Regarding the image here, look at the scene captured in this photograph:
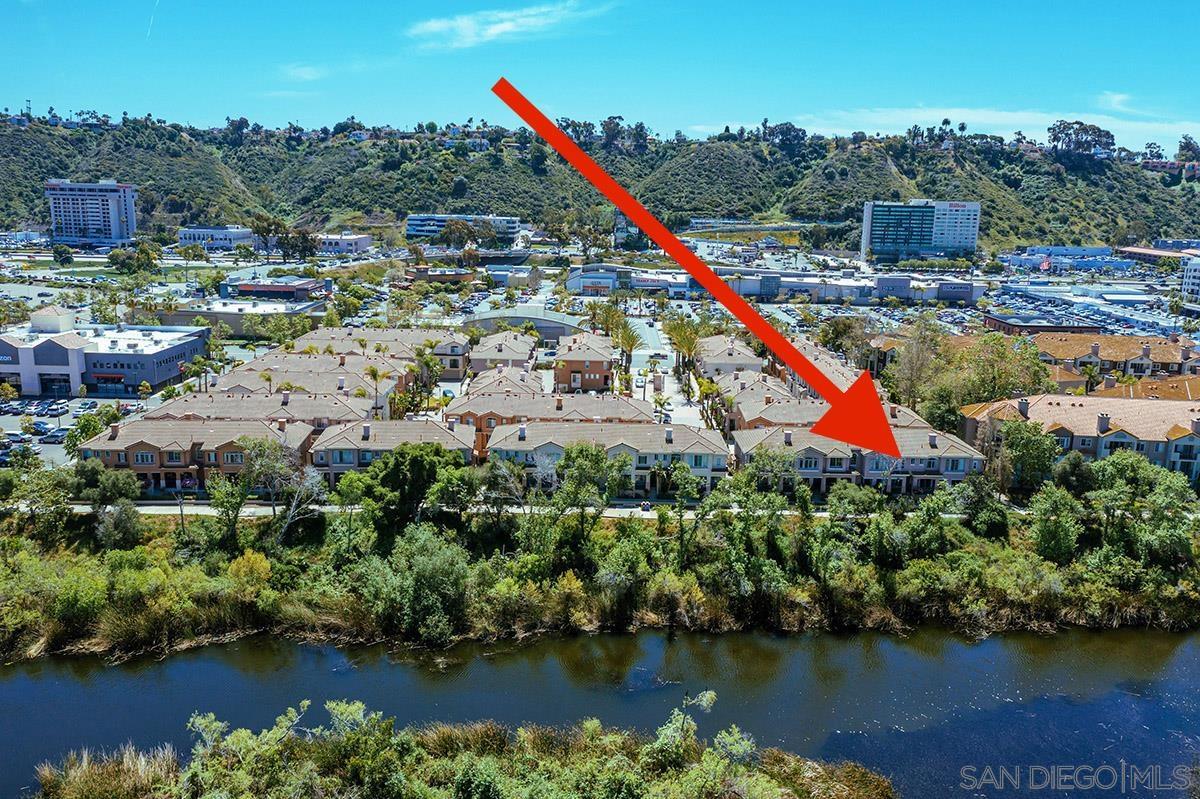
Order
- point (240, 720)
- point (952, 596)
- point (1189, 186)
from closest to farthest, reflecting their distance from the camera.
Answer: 1. point (240, 720)
2. point (952, 596)
3. point (1189, 186)

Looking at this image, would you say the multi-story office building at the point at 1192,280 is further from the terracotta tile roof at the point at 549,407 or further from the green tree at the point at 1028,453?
the terracotta tile roof at the point at 549,407

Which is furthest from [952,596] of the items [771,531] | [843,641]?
[771,531]

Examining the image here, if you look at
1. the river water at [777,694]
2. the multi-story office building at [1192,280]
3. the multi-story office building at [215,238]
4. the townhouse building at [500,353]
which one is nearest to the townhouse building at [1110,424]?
the river water at [777,694]

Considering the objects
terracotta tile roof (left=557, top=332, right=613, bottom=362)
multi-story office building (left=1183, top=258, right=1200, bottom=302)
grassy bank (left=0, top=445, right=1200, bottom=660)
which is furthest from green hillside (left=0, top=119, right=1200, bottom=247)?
grassy bank (left=0, top=445, right=1200, bottom=660)

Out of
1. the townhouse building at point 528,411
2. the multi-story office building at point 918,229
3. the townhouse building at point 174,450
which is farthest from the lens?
the multi-story office building at point 918,229

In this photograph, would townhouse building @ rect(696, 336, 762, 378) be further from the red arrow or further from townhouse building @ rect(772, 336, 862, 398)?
the red arrow

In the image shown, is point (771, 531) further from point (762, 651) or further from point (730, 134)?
point (730, 134)

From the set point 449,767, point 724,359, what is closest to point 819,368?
point 724,359
